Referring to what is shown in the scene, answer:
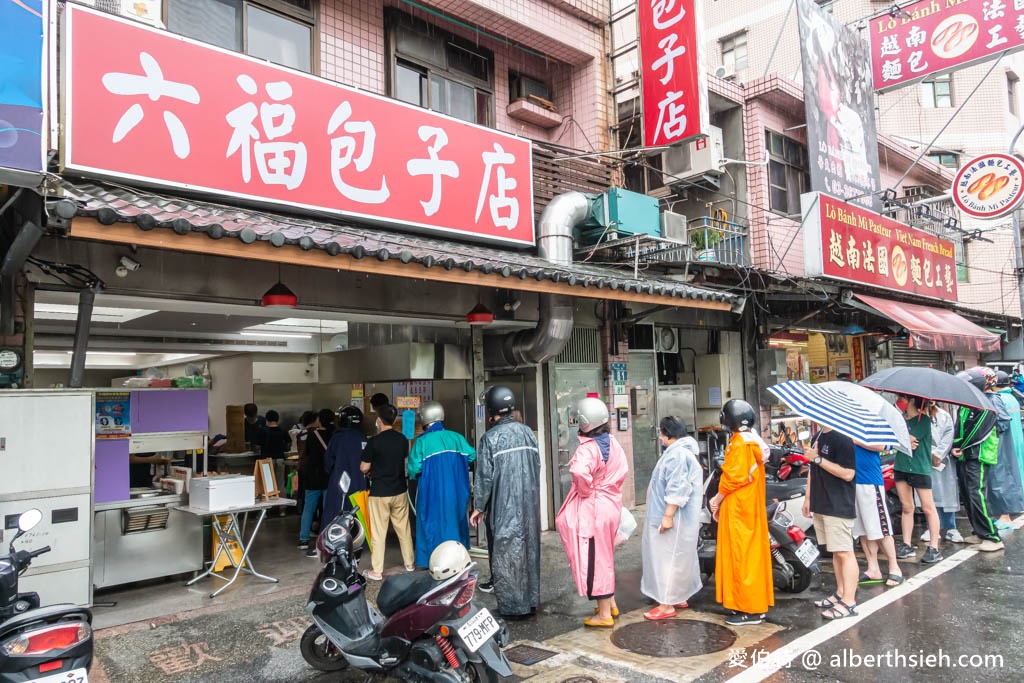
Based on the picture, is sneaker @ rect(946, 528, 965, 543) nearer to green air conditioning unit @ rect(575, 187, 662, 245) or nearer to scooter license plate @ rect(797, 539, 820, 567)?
scooter license plate @ rect(797, 539, 820, 567)

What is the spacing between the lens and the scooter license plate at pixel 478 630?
4.21 metres

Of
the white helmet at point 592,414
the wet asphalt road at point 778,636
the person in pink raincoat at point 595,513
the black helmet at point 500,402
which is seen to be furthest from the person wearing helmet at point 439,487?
the white helmet at point 592,414

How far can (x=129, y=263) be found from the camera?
19.9 feet


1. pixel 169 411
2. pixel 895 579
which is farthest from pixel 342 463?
pixel 895 579

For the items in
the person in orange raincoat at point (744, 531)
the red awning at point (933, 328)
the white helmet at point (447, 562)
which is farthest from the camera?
the red awning at point (933, 328)

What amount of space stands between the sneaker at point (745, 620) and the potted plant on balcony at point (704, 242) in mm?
7016

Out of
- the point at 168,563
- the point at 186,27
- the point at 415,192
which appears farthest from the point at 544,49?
the point at 168,563

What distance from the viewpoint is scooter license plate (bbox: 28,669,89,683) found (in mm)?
3496

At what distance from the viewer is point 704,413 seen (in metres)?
13.5

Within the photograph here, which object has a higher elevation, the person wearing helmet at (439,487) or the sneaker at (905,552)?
the person wearing helmet at (439,487)

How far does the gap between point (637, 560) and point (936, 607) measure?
10.3ft

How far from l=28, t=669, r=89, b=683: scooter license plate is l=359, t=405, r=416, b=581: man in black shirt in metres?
4.14

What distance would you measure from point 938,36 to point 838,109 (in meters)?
1.93

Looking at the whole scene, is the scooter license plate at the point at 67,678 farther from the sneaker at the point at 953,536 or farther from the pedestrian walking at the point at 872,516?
the sneaker at the point at 953,536
